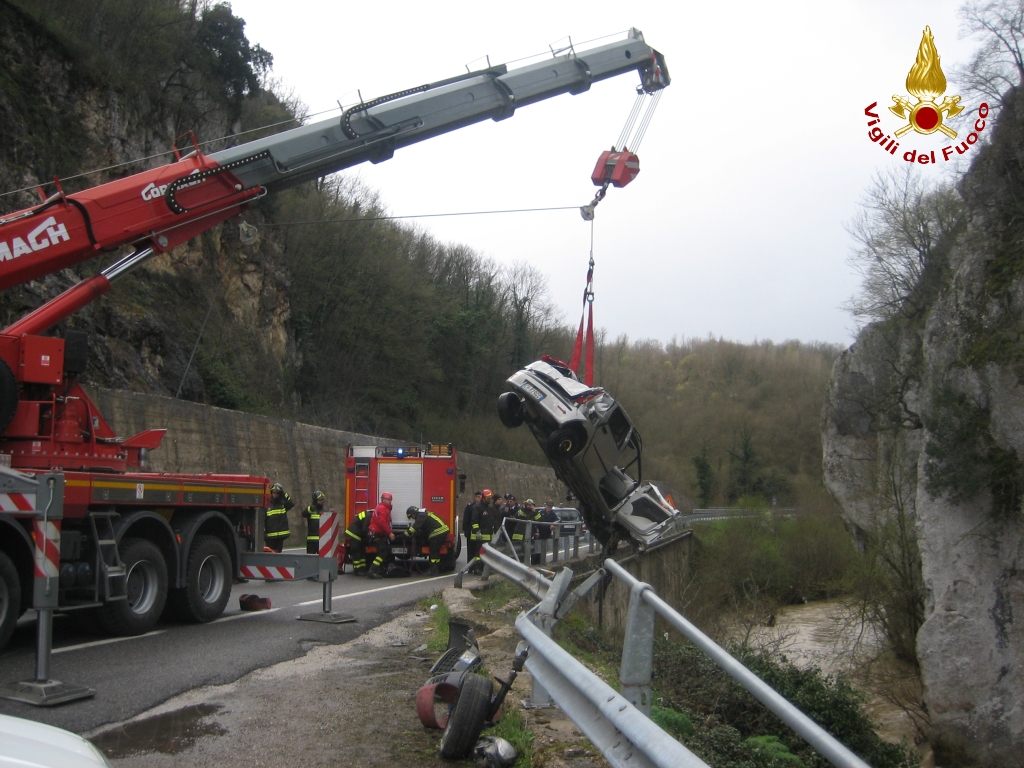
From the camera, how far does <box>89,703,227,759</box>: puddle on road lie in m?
5.38

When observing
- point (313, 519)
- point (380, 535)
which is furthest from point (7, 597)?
point (313, 519)

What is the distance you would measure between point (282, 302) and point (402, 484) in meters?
20.6

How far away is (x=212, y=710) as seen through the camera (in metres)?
6.34

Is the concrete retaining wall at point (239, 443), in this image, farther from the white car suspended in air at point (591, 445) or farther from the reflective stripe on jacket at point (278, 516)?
the white car suspended in air at point (591, 445)

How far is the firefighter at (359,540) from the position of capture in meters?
17.3

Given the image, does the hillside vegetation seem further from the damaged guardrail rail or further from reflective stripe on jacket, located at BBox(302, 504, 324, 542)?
the damaged guardrail rail

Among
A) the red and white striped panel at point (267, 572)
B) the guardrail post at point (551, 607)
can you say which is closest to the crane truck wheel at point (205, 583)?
the red and white striped panel at point (267, 572)

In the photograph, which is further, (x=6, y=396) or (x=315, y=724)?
(x=6, y=396)

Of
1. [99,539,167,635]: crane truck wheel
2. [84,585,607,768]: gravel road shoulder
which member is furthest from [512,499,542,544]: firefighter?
[84,585,607,768]: gravel road shoulder

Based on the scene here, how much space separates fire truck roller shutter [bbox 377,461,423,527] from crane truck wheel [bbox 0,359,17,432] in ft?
36.7

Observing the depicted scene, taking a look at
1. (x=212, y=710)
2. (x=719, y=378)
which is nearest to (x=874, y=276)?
(x=212, y=710)

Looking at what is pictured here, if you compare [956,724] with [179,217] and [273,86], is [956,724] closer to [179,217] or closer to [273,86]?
[179,217]

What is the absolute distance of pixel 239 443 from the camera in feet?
80.8

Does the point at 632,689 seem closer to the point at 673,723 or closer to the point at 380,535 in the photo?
the point at 673,723
